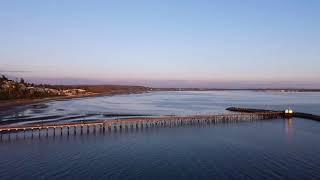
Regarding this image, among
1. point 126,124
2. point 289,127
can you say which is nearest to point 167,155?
point 126,124

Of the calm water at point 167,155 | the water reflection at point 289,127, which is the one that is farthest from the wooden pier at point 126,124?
the water reflection at point 289,127

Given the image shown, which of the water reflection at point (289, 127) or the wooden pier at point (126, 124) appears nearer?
the wooden pier at point (126, 124)

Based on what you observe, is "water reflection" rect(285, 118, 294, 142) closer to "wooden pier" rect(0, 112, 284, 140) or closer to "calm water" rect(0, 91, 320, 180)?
"calm water" rect(0, 91, 320, 180)

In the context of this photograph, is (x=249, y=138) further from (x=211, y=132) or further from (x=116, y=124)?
(x=116, y=124)

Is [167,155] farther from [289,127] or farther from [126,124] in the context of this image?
[289,127]

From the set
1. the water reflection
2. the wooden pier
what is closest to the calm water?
the water reflection

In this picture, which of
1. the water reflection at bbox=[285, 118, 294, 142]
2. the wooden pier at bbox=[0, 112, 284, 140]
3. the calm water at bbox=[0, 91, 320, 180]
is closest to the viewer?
the calm water at bbox=[0, 91, 320, 180]

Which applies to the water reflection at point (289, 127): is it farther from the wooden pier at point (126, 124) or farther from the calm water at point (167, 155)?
the wooden pier at point (126, 124)

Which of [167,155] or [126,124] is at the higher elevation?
[126,124]
